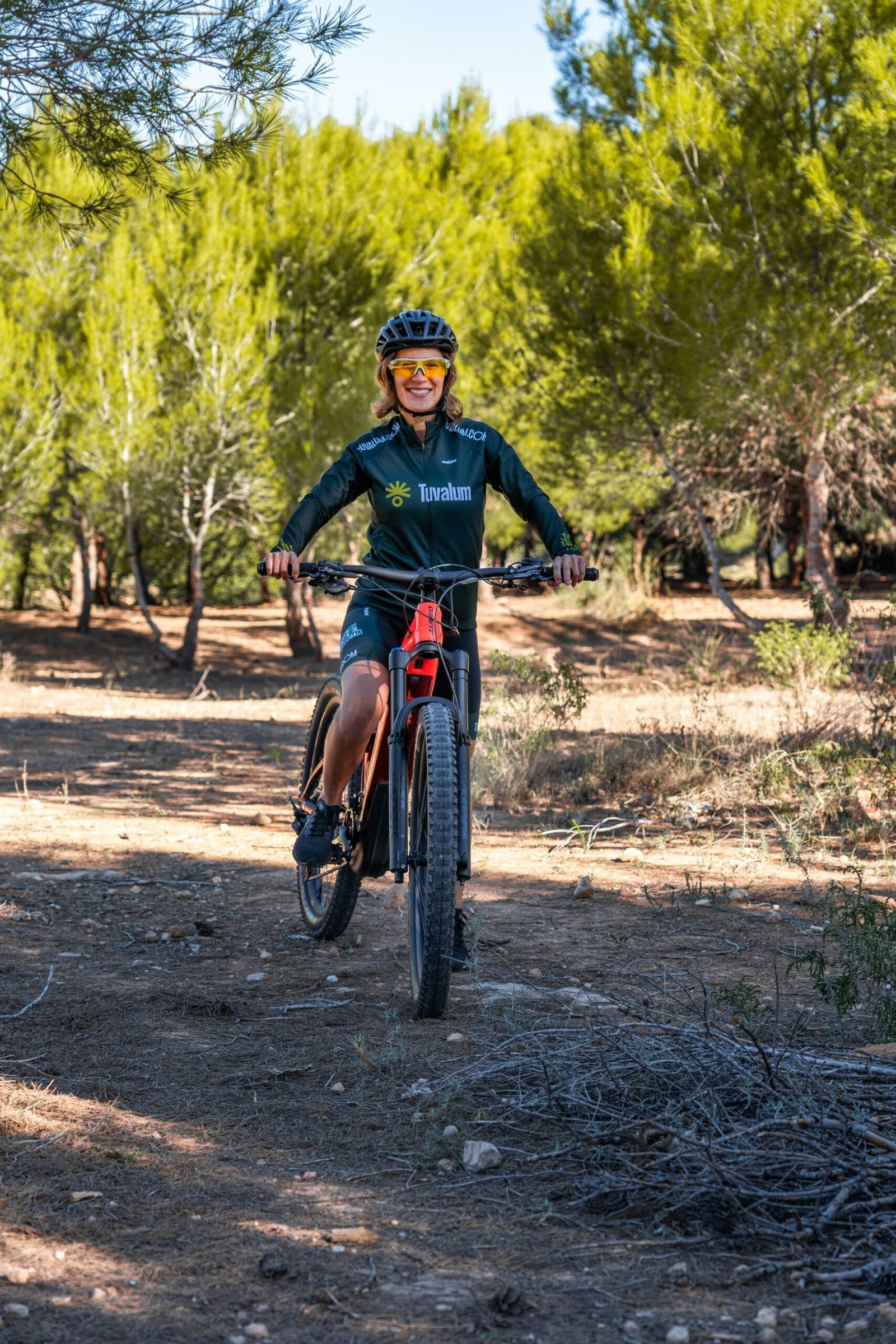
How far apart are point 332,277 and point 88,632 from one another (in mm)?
7993

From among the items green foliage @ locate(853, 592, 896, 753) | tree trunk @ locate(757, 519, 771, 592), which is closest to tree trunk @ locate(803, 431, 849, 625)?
tree trunk @ locate(757, 519, 771, 592)

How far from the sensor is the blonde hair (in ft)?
13.4

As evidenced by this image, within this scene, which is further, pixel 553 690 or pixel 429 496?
pixel 553 690

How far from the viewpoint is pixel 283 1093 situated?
3209mm

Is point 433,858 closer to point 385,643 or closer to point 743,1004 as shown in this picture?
point 385,643

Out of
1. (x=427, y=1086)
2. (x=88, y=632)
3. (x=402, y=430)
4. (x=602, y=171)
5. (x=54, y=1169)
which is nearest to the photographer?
(x=54, y=1169)

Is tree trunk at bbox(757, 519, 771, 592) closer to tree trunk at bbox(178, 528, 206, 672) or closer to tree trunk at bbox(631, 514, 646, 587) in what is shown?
tree trunk at bbox(631, 514, 646, 587)

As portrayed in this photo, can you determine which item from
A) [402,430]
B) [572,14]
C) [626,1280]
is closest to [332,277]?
[572,14]

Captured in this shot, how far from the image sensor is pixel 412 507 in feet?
12.9

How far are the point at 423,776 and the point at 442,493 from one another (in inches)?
34.9

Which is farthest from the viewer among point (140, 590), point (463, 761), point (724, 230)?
point (140, 590)

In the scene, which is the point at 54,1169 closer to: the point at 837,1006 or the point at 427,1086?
the point at 427,1086

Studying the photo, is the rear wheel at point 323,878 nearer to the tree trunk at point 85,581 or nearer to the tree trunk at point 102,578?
the tree trunk at point 85,581

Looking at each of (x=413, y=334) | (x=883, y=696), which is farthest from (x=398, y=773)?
(x=883, y=696)
